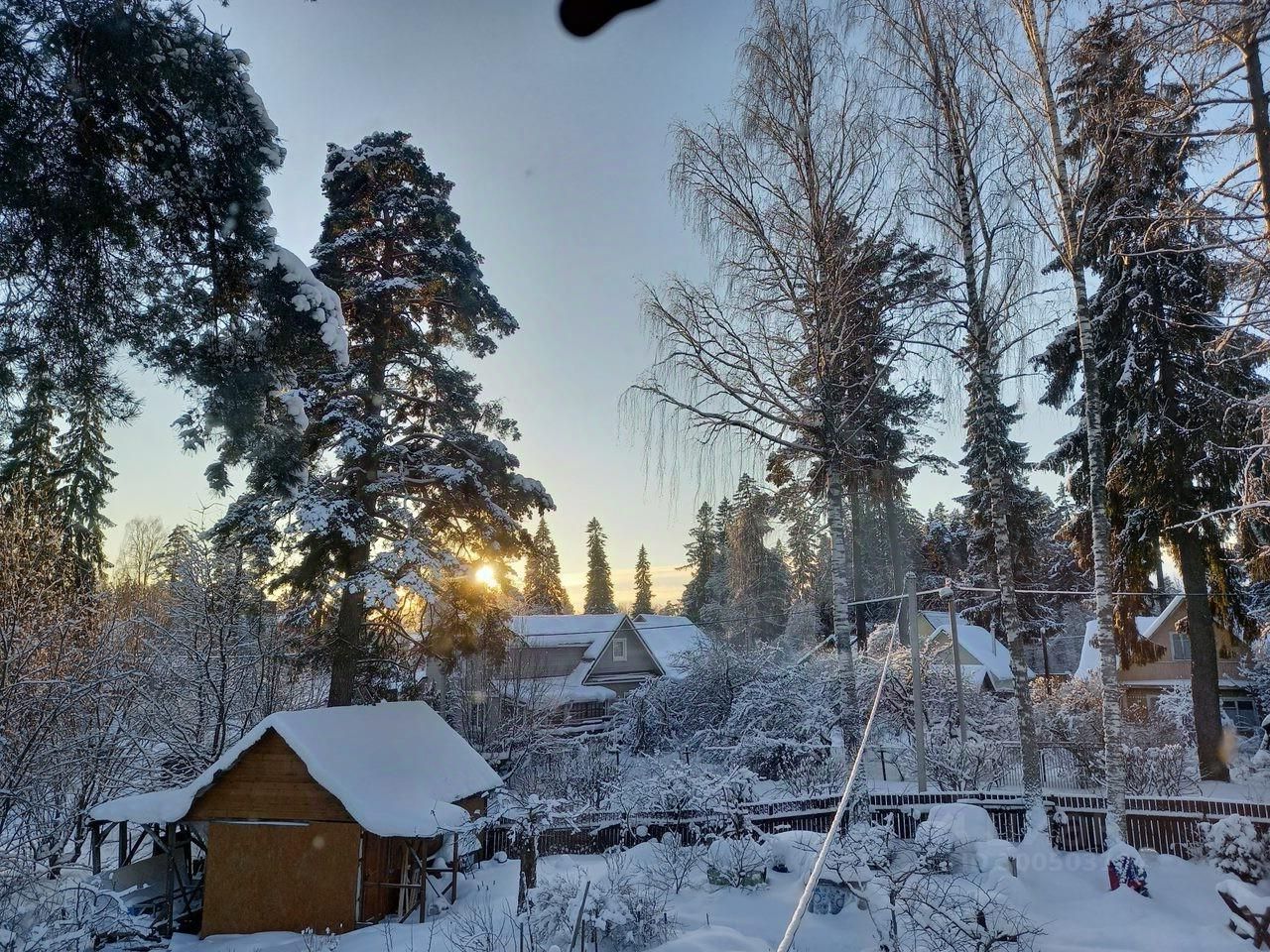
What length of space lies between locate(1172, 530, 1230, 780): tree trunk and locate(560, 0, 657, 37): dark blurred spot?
15.5 metres

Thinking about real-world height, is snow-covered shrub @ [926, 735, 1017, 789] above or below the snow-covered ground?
above

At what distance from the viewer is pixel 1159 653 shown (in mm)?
17672

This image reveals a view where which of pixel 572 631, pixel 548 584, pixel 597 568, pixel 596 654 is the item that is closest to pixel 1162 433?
pixel 596 654

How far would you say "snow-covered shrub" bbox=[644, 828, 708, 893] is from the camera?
11.0m

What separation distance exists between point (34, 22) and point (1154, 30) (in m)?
9.44

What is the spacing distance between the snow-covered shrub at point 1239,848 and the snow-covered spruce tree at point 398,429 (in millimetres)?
11861

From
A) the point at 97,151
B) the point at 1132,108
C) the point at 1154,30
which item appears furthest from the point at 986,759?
the point at 97,151

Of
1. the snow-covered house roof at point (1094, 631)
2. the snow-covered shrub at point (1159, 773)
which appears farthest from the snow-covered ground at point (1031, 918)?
the snow-covered house roof at point (1094, 631)

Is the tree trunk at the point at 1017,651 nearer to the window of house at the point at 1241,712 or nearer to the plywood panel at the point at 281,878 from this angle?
the plywood panel at the point at 281,878

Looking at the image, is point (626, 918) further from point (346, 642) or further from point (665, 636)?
point (665, 636)

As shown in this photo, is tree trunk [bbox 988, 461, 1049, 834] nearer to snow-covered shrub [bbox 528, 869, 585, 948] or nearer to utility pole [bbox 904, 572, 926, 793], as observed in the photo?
utility pole [bbox 904, 572, 926, 793]

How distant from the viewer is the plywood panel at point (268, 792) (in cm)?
1103

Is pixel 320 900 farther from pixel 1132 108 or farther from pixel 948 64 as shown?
pixel 948 64

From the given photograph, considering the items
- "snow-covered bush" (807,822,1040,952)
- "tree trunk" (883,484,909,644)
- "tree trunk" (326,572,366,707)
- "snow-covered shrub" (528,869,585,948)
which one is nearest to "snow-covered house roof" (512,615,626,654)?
"tree trunk" (883,484,909,644)
